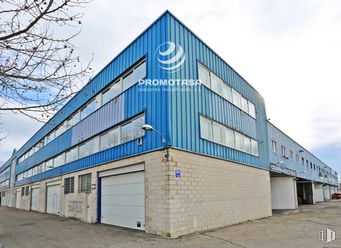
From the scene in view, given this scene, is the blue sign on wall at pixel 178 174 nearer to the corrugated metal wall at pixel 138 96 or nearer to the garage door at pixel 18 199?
the corrugated metal wall at pixel 138 96

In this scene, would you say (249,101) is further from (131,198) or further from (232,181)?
(131,198)

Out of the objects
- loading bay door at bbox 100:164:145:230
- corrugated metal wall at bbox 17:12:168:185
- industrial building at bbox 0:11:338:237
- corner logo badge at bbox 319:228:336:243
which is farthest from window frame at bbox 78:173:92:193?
corner logo badge at bbox 319:228:336:243

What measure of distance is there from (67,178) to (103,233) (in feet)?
34.2

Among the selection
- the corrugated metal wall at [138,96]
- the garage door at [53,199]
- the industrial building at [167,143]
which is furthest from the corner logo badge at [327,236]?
the garage door at [53,199]

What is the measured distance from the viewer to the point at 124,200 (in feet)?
43.2

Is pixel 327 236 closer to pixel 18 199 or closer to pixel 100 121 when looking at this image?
pixel 100 121

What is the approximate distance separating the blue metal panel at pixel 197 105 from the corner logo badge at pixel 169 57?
246 millimetres

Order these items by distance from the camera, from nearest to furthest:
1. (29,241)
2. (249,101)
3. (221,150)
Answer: (29,241) < (221,150) < (249,101)

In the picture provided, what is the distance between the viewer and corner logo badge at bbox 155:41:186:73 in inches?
472

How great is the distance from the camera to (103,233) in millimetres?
11703

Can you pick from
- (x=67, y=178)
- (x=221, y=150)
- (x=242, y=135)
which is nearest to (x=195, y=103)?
(x=221, y=150)

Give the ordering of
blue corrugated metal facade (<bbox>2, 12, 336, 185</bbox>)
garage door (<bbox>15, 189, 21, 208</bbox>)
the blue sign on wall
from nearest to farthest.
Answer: the blue sign on wall
blue corrugated metal facade (<bbox>2, 12, 336, 185</bbox>)
garage door (<bbox>15, 189, 21, 208</bbox>)

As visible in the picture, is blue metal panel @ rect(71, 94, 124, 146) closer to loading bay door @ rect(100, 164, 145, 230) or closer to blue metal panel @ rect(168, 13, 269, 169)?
loading bay door @ rect(100, 164, 145, 230)

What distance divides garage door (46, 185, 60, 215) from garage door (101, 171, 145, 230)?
9254mm
